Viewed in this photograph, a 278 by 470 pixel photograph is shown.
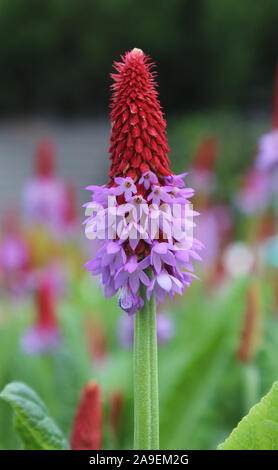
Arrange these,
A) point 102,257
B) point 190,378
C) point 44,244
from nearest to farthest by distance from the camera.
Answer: point 102,257, point 190,378, point 44,244

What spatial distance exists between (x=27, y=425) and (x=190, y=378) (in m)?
0.88

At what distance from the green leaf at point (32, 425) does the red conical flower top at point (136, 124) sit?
1.14 feet

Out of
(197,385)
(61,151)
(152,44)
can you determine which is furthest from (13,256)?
(61,151)

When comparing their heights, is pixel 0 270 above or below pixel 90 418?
above

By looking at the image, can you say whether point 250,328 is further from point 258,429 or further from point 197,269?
point 197,269

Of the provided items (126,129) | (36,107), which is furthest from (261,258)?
(36,107)

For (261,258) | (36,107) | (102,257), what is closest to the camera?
(102,257)

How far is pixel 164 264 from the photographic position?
0.64 m

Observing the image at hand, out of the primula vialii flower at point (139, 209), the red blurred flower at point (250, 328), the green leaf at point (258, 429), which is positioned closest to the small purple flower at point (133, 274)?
the primula vialii flower at point (139, 209)

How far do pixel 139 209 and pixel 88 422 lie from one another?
1.10 ft

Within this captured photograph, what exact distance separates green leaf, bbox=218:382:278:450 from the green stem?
10cm

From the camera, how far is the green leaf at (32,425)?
82cm

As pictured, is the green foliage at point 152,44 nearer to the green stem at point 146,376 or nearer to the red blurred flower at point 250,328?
Answer: the red blurred flower at point 250,328
